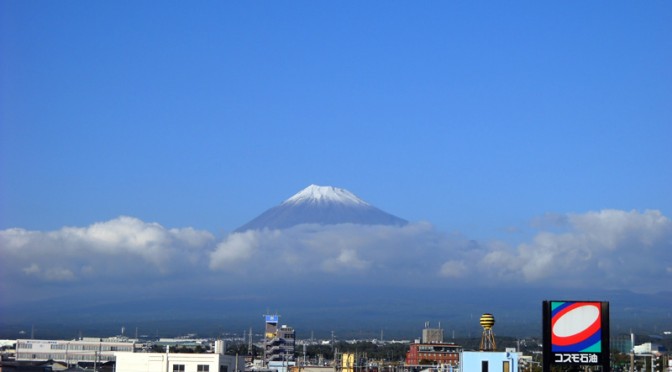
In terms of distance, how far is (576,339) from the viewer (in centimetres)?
3625

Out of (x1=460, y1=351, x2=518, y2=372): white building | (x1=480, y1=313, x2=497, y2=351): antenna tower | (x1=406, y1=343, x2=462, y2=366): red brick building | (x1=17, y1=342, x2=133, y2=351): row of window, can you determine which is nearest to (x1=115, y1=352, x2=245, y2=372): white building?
(x1=460, y1=351, x2=518, y2=372): white building

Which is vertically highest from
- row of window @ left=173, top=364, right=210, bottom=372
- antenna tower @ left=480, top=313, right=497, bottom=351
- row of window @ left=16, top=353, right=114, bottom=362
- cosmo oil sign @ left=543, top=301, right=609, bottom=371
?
antenna tower @ left=480, top=313, right=497, bottom=351

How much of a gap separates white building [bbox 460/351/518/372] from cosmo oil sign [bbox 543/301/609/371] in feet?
93.9

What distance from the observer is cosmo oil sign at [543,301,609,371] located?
36125 millimetres

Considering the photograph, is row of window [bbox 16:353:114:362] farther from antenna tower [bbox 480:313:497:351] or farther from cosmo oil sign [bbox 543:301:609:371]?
cosmo oil sign [bbox 543:301:609:371]

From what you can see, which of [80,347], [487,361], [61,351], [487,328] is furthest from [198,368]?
[80,347]

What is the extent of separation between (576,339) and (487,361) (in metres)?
29.4

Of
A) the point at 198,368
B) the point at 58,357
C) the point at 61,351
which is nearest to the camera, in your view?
the point at 198,368

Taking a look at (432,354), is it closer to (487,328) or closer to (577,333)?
(487,328)

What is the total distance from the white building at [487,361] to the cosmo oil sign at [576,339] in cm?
2864

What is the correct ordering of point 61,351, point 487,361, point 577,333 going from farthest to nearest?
point 61,351, point 487,361, point 577,333

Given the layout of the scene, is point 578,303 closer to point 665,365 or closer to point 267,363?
point 665,365

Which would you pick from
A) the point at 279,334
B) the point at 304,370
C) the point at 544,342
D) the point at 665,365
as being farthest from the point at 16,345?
the point at 544,342

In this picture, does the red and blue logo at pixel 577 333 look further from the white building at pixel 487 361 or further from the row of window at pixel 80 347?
the row of window at pixel 80 347
